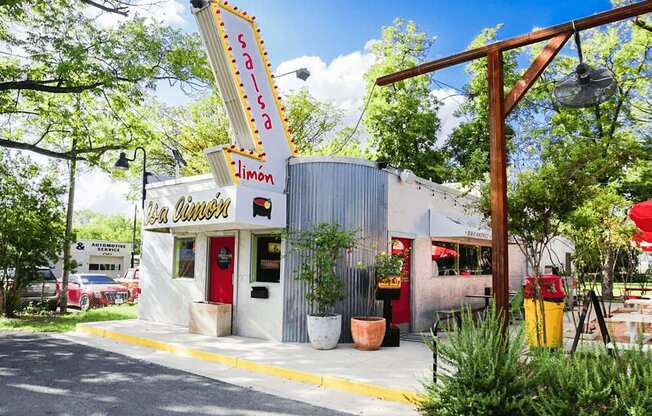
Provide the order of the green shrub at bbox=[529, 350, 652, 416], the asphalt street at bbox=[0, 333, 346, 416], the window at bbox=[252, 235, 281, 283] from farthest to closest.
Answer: the window at bbox=[252, 235, 281, 283]
the asphalt street at bbox=[0, 333, 346, 416]
the green shrub at bbox=[529, 350, 652, 416]

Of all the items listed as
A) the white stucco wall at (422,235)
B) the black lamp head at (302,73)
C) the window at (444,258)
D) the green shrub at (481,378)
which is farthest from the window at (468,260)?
the green shrub at (481,378)

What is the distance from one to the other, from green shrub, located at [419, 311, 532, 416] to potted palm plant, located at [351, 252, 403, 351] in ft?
13.9

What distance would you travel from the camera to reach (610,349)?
4.55 meters

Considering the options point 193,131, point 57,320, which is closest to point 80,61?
point 57,320

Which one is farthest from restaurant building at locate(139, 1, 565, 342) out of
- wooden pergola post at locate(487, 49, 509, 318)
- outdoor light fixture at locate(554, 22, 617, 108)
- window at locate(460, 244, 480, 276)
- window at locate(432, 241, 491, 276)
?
outdoor light fixture at locate(554, 22, 617, 108)

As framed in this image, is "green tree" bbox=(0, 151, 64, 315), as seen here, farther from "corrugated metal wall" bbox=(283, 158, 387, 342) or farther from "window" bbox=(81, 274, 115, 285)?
"corrugated metal wall" bbox=(283, 158, 387, 342)

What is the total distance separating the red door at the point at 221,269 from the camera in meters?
11.0

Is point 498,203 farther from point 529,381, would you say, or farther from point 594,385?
point 594,385

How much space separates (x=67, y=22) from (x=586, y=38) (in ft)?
76.2

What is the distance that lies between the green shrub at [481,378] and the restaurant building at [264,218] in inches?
177

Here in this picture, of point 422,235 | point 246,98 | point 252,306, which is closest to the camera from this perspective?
point 246,98

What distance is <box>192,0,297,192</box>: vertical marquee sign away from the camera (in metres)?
9.14

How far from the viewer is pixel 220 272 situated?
36.8ft

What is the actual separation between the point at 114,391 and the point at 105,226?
8138 centimetres
